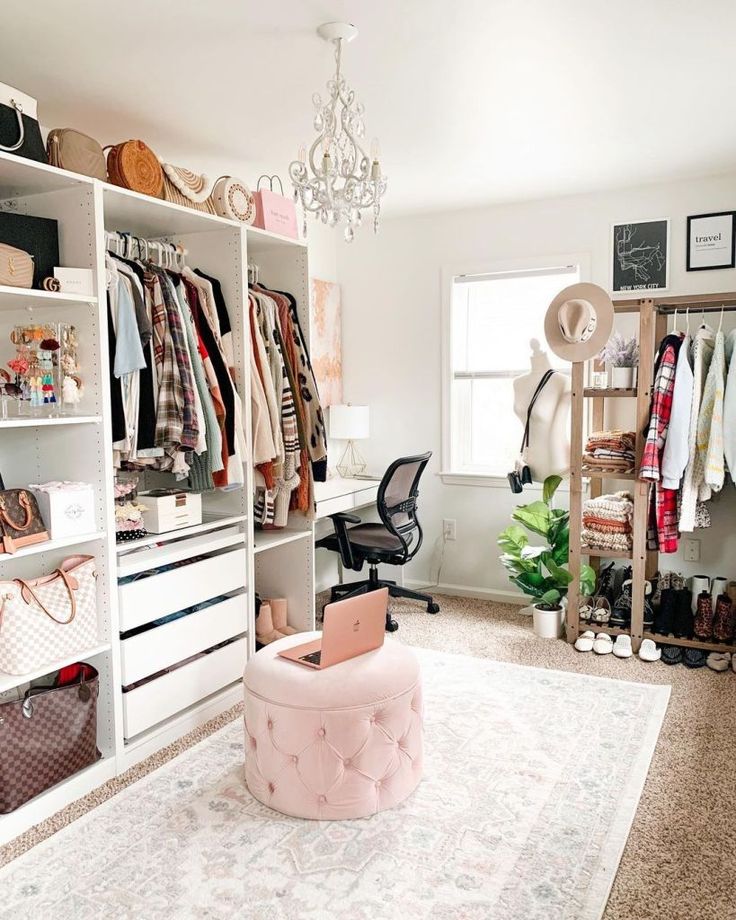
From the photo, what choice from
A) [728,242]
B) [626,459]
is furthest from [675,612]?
[728,242]

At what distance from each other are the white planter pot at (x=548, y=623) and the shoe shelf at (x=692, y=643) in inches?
17.0

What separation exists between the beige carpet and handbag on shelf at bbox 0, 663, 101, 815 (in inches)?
4.8

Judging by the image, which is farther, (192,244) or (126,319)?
(192,244)

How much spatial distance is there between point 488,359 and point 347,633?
2691 mm

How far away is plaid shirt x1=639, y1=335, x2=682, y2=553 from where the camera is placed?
11.7ft

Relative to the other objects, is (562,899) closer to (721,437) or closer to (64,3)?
(721,437)

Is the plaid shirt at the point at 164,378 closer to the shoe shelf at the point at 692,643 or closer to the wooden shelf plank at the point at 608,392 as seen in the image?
the wooden shelf plank at the point at 608,392

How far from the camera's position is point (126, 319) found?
2.60 metres

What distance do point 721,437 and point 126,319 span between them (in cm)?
262

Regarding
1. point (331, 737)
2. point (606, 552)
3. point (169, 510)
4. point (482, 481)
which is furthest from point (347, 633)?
point (482, 481)

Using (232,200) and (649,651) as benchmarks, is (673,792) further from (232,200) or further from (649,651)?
(232,200)

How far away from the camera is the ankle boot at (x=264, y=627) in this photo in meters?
3.62

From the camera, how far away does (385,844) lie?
2195mm

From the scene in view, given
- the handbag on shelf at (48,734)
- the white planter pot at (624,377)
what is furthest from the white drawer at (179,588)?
the white planter pot at (624,377)
